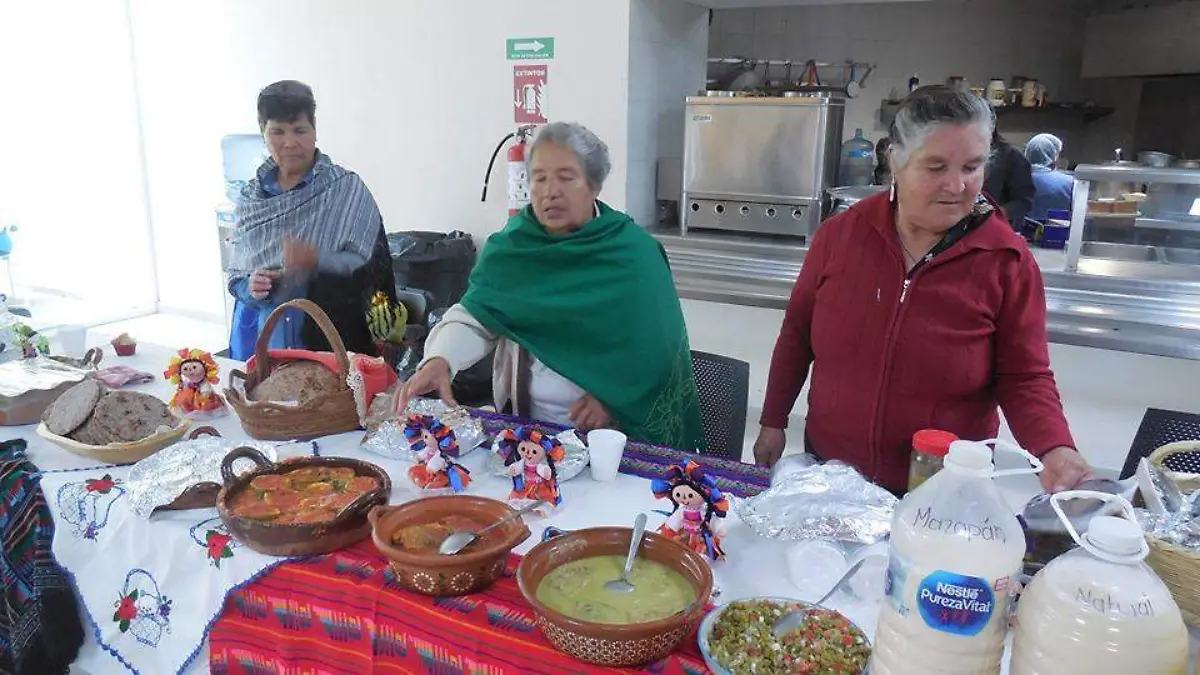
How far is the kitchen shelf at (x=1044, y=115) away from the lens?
5.48 meters

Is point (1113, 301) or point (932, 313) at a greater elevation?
point (932, 313)

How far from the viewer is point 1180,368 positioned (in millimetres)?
2701

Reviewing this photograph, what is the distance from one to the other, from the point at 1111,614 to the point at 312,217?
2.34 metres

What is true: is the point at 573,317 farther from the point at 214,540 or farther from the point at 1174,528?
the point at 1174,528

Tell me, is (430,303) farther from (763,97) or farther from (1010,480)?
(1010,480)

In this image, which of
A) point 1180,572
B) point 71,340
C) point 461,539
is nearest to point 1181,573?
point 1180,572

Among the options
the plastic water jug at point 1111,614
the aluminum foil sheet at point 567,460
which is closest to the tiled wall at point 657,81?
the aluminum foil sheet at point 567,460

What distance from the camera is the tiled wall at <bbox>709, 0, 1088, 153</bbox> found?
5.39m

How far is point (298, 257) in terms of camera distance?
2523mm

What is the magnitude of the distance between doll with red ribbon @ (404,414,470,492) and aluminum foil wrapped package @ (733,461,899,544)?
0.50 m

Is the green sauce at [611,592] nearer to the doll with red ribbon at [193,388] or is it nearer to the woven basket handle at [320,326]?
the woven basket handle at [320,326]

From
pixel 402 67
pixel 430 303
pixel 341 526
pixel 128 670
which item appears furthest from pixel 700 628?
pixel 402 67

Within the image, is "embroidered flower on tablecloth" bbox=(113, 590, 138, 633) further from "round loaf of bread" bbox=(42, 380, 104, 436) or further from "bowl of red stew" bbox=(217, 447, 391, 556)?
"round loaf of bread" bbox=(42, 380, 104, 436)

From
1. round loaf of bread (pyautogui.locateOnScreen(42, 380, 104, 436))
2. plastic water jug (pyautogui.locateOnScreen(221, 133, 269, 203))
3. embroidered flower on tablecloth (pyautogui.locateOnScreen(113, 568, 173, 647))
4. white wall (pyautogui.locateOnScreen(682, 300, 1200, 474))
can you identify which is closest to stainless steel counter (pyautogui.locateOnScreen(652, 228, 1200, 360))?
white wall (pyautogui.locateOnScreen(682, 300, 1200, 474))
